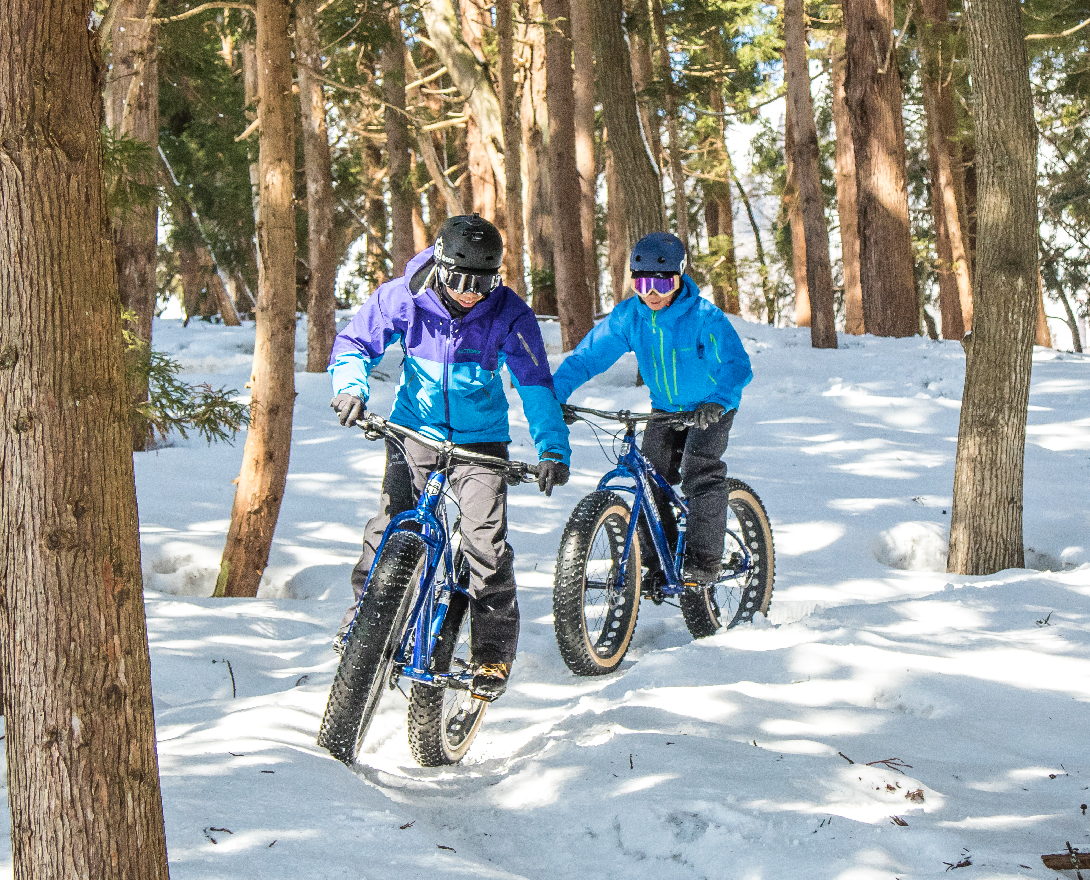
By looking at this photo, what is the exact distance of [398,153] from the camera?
609 inches

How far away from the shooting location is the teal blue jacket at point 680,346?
5.17 meters

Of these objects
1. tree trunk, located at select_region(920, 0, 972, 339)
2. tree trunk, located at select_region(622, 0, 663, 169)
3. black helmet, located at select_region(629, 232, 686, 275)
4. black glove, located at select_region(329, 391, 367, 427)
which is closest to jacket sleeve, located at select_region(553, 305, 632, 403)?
black helmet, located at select_region(629, 232, 686, 275)

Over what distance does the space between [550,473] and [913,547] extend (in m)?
4.72

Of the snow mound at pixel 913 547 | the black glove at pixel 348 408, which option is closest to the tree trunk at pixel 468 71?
the snow mound at pixel 913 547

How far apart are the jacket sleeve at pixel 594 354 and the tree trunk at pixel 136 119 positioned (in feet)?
15.3

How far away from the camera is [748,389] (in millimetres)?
12062

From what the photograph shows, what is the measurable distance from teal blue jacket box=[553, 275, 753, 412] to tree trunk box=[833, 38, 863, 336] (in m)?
17.2

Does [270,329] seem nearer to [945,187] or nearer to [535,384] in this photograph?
[535,384]

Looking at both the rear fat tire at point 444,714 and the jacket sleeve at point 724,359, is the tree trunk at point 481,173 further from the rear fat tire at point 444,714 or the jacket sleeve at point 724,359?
the rear fat tire at point 444,714

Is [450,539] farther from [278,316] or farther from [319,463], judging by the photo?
[319,463]

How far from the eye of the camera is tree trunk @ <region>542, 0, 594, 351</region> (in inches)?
522

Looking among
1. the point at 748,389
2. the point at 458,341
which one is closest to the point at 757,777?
the point at 458,341

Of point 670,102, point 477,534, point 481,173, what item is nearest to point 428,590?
point 477,534

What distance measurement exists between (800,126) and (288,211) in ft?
33.5
